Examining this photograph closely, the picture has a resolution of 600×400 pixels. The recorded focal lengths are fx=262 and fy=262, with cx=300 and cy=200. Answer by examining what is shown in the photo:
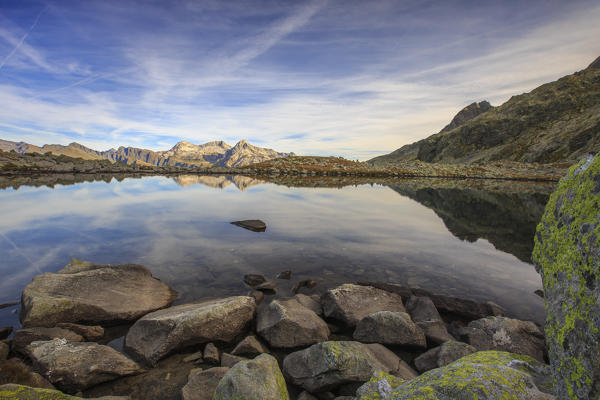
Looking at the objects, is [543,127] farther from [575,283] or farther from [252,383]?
[252,383]

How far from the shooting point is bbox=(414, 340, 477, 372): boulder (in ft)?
21.5

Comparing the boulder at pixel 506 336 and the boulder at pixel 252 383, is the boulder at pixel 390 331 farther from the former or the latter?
the boulder at pixel 252 383

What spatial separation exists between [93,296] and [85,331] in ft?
4.80

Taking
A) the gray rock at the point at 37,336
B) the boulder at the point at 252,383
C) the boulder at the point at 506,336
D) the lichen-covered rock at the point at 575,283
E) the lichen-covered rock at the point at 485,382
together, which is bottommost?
the boulder at the point at 506,336

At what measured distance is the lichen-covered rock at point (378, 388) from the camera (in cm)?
455

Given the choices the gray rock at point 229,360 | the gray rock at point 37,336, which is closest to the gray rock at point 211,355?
the gray rock at point 229,360

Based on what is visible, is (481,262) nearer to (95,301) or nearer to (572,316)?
(572,316)

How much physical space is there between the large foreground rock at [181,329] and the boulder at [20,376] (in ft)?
6.17

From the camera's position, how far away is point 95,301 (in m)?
8.48

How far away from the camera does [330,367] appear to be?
5672mm

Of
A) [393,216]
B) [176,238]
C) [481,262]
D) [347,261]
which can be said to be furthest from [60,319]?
[393,216]

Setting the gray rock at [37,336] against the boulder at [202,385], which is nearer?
the boulder at [202,385]

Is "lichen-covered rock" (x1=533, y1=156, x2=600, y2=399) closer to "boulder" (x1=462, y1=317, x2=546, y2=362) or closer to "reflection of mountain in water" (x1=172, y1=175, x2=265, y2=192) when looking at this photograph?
"boulder" (x1=462, y1=317, x2=546, y2=362)

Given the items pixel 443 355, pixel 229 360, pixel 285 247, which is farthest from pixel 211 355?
pixel 285 247
